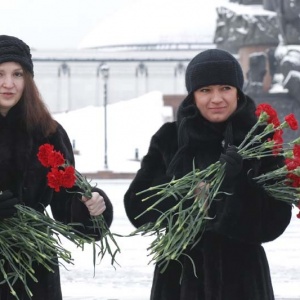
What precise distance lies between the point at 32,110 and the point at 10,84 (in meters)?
0.13

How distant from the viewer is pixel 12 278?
411 centimetres

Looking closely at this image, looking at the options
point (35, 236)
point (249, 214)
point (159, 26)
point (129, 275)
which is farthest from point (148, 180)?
point (159, 26)

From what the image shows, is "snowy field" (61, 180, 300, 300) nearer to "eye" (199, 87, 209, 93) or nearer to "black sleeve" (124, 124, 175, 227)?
"black sleeve" (124, 124, 175, 227)

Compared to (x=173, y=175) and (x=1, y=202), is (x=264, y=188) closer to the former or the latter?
(x=173, y=175)

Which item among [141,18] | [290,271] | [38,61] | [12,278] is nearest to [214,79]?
[12,278]

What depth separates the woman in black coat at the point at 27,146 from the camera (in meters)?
4.20

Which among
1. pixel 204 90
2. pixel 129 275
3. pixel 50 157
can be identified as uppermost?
pixel 204 90

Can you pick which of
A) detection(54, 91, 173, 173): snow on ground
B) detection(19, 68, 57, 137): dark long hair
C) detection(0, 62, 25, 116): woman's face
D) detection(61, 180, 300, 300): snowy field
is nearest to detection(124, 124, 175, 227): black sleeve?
detection(19, 68, 57, 137): dark long hair

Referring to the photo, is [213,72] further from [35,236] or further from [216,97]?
[35,236]

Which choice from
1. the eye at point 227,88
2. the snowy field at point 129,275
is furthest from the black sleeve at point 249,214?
the snowy field at point 129,275

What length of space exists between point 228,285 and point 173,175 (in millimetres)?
429

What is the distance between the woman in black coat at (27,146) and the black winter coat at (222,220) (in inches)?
7.3

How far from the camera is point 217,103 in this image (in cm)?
415

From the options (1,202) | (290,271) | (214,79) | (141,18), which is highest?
(141,18)
